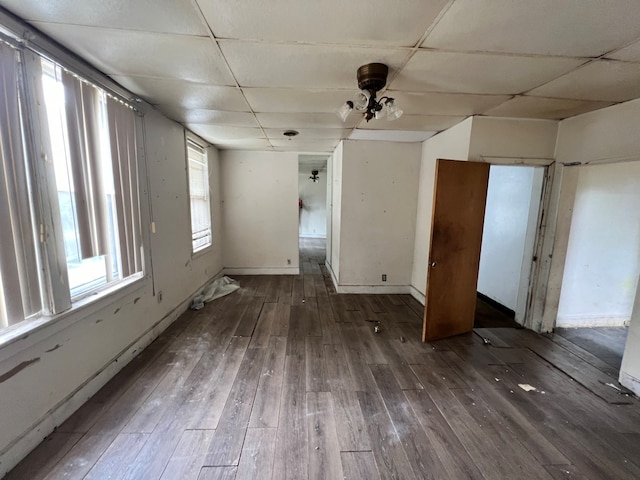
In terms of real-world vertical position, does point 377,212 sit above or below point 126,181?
below

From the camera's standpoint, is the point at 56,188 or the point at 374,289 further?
the point at 374,289

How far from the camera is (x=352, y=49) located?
1549 mm

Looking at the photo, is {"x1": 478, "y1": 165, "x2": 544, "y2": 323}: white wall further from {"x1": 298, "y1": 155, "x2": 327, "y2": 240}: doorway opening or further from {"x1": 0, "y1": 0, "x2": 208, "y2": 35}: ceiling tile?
{"x1": 298, "y1": 155, "x2": 327, "y2": 240}: doorway opening

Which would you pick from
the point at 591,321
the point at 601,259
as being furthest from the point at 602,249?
the point at 591,321

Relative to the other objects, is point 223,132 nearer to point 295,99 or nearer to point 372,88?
point 295,99

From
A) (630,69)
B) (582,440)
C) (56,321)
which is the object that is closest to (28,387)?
(56,321)

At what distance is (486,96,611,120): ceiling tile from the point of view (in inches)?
89.9

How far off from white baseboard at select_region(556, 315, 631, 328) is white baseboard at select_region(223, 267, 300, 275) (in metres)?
3.90

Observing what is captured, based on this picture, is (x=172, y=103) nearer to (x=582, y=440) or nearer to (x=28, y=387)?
(x=28, y=387)

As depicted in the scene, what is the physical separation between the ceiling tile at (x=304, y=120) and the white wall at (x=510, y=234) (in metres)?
2.24

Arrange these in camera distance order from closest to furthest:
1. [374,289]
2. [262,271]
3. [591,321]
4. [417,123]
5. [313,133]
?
[417,123]
[591,321]
[313,133]
[374,289]
[262,271]

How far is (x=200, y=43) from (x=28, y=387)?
7.04 feet

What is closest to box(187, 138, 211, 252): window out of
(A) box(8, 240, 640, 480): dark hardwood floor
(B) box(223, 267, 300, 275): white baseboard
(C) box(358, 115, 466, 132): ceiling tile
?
(B) box(223, 267, 300, 275): white baseboard

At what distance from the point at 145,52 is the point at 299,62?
3.09 feet
